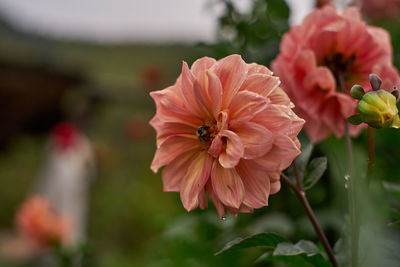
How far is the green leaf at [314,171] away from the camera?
33 centimetres

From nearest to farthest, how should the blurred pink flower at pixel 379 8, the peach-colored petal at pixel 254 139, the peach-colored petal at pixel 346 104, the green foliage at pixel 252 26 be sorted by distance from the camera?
the peach-colored petal at pixel 254 139 < the peach-colored petal at pixel 346 104 < the green foliage at pixel 252 26 < the blurred pink flower at pixel 379 8

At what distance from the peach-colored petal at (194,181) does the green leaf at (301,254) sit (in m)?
0.06

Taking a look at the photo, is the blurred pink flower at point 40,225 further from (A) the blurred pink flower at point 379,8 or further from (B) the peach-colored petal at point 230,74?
(B) the peach-colored petal at point 230,74

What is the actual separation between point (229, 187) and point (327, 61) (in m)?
0.20

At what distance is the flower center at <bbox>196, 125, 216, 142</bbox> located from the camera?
307 mm

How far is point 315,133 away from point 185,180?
166 mm

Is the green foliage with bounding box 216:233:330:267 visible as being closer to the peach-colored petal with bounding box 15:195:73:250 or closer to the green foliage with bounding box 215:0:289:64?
the green foliage with bounding box 215:0:289:64

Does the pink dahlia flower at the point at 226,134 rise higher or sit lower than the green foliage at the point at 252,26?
higher

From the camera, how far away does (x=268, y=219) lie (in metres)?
0.62

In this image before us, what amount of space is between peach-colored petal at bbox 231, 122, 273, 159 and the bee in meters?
0.03

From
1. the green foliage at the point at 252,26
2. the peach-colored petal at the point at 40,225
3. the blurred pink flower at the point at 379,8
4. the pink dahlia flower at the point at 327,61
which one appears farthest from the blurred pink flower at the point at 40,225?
the pink dahlia flower at the point at 327,61

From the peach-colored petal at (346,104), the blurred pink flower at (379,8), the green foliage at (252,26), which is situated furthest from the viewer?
the blurred pink flower at (379,8)

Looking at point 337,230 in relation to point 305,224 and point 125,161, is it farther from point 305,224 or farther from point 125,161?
point 125,161

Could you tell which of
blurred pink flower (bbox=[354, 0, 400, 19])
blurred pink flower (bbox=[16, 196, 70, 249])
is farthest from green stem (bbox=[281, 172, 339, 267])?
blurred pink flower (bbox=[16, 196, 70, 249])
